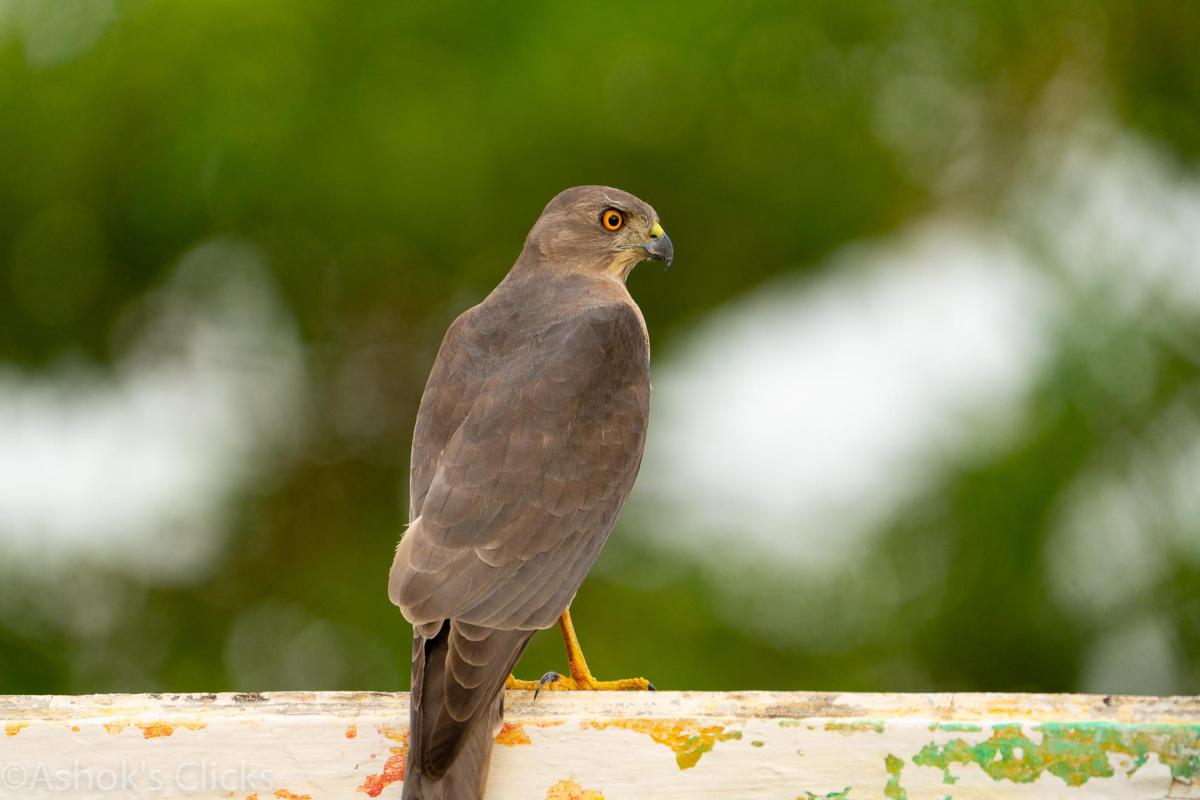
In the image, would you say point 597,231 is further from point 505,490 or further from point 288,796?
point 288,796

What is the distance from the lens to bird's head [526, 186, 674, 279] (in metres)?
2.36

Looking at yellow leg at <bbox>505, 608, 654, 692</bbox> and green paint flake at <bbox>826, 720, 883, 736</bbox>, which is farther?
yellow leg at <bbox>505, 608, 654, 692</bbox>

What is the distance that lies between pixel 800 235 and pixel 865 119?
0.32 m

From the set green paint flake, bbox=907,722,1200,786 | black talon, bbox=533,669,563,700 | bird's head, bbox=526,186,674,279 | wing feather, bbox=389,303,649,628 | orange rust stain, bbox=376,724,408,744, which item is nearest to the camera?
green paint flake, bbox=907,722,1200,786

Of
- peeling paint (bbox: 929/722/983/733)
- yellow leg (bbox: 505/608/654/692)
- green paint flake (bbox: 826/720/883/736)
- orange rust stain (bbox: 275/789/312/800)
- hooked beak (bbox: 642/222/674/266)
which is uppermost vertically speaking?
peeling paint (bbox: 929/722/983/733)

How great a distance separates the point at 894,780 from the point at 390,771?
0.49 m

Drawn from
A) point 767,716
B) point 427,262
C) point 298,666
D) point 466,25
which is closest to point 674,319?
point 427,262

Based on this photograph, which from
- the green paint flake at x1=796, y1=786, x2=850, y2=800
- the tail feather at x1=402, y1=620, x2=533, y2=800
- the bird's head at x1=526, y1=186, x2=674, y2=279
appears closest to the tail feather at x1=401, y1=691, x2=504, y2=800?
the tail feather at x1=402, y1=620, x2=533, y2=800

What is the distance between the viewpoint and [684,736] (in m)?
1.41

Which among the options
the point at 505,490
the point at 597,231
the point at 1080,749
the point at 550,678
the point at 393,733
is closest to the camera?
the point at 1080,749

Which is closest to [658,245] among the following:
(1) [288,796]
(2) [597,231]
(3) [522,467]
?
(2) [597,231]

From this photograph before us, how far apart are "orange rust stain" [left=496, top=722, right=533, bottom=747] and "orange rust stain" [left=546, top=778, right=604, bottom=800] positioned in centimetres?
6

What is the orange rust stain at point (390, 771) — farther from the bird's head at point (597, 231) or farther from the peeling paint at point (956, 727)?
the bird's head at point (597, 231)

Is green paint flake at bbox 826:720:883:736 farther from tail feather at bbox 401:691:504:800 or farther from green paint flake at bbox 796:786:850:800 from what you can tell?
tail feather at bbox 401:691:504:800
